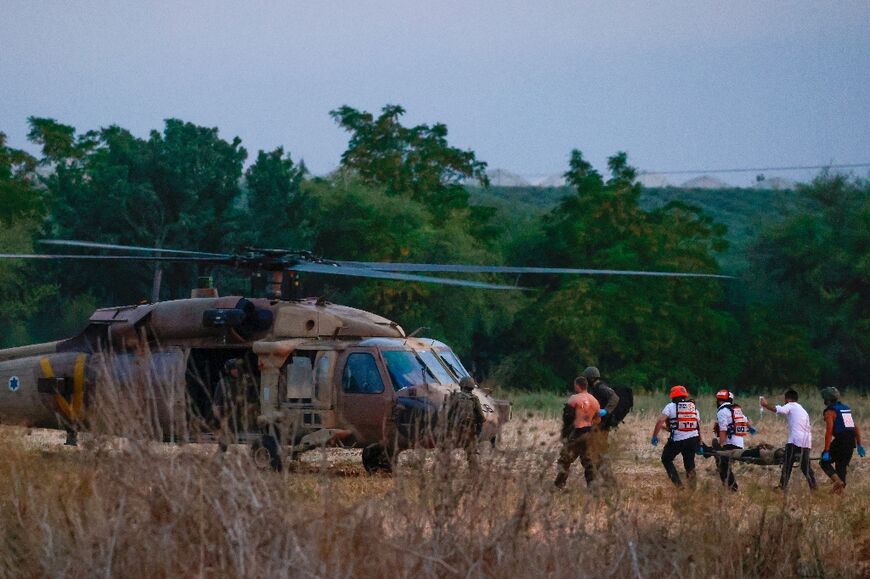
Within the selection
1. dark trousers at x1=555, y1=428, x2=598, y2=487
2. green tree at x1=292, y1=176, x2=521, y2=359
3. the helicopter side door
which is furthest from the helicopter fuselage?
green tree at x1=292, y1=176, x2=521, y2=359

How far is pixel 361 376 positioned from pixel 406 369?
0.53 metres

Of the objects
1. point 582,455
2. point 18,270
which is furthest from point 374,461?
point 18,270

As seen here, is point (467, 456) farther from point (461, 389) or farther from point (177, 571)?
point (461, 389)

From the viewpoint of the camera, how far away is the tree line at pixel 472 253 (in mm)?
46566

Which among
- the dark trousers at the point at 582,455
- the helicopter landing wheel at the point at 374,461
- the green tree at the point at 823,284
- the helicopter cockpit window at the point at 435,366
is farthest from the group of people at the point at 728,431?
the green tree at the point at 823,284

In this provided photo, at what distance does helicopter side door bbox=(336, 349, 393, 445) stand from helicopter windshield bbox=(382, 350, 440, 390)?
0.37 feet

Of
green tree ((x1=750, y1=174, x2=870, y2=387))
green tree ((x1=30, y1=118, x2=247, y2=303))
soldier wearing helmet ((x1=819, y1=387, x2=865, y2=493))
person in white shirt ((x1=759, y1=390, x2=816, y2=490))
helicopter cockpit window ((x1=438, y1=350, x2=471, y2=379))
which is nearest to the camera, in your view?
person in white shirt ((x1=759, y1=390, x2=816, y2=490))

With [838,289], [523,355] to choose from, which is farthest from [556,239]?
[838,289]

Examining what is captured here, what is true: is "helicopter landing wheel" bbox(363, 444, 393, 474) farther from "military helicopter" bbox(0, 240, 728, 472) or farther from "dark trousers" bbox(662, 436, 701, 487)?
"dark trousers" bbox(662, 436, 701, 487)

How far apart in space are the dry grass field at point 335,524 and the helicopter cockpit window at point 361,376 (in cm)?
564

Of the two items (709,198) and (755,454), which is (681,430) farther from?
(709,198)

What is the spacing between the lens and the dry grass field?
8078 mm

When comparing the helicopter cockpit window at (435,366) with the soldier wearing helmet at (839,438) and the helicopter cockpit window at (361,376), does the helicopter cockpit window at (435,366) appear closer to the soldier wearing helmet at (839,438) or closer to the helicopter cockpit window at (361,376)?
the helicopter cockpit window at (361,376)

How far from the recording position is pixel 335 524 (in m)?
8.05
